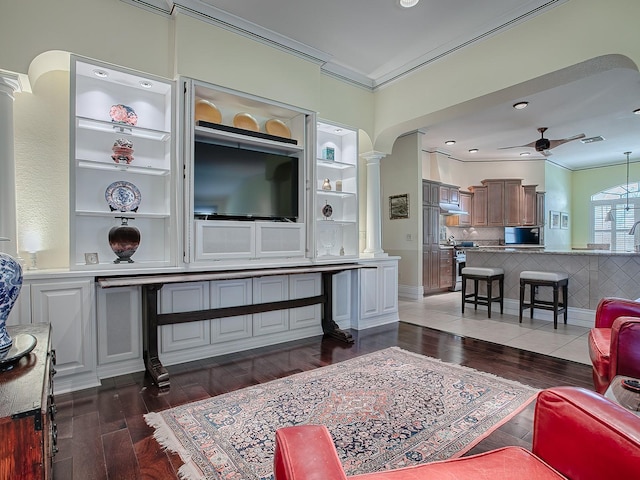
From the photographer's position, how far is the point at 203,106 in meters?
3.43

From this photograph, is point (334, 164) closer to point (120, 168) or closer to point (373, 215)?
point (373, 215)

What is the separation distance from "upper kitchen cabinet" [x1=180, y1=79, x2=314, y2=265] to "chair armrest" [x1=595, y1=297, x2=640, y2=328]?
103 inches

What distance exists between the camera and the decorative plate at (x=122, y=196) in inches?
120

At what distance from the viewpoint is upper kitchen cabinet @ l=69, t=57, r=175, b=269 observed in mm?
2938

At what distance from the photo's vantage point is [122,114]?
3047mm

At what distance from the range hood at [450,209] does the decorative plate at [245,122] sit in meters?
4.99

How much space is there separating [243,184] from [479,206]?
6.79 meters

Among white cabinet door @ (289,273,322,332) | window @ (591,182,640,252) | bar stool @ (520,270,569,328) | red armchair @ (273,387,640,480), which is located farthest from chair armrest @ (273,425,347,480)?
window @ (591,182,640,252)

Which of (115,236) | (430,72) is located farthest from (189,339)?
(430,72)

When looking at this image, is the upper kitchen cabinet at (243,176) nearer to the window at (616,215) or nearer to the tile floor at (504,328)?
the tile floor at (504,328)

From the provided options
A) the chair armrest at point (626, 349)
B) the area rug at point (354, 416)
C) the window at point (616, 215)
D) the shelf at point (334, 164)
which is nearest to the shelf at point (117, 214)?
the area rug at point (354, 416)

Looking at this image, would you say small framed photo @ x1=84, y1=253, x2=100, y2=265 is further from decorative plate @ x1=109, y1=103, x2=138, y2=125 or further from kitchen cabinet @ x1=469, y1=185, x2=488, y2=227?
kitchen cabinet @ x1=469, y1=185, x2=488, y2=227

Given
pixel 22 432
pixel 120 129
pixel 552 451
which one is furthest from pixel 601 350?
pixel 120 129

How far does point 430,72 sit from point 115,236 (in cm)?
367
